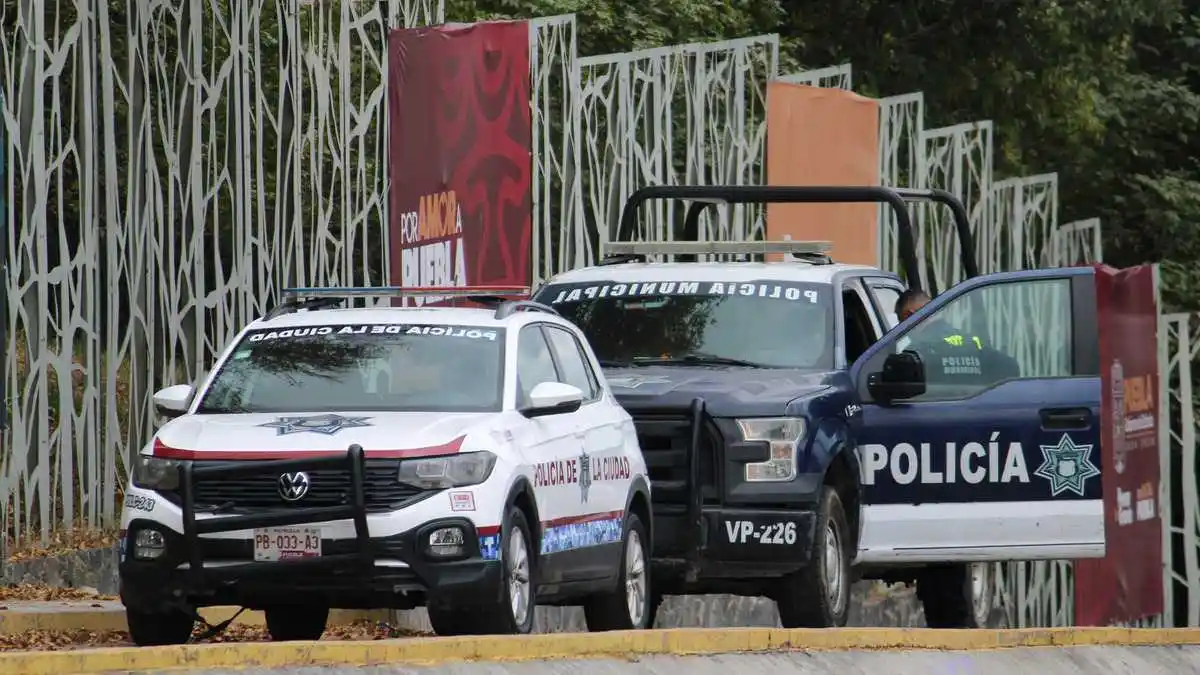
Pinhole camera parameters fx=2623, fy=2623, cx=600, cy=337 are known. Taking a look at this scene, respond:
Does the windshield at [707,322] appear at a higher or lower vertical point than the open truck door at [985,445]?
A: higher

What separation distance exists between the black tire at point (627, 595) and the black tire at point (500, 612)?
114cm

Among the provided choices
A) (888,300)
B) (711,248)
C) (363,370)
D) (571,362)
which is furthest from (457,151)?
(363,370)

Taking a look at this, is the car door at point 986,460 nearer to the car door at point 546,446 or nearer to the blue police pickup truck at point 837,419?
the blue police pickup truck at point 837,419

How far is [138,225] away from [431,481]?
19.9ft

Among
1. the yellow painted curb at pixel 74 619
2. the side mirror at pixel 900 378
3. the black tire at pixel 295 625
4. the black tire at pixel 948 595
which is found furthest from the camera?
the black tire at pixel 948 595

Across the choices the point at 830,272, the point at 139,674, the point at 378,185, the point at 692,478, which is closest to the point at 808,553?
the point at 692,478

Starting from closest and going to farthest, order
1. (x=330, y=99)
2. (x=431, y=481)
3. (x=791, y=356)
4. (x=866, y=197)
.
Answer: (x=431, y=481) → (x=791, y=356) → (x=866, y=197) → (x=330, y=99)

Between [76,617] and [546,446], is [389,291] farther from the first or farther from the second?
[76,617]

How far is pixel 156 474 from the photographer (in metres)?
10.3

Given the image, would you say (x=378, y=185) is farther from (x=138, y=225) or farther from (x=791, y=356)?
(x=791, y=356)

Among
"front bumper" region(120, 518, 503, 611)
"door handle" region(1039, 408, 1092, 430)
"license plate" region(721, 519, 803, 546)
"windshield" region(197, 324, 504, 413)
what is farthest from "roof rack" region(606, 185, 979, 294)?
"front bumper" region(120, 518, 503, 611)

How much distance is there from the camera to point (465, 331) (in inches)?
444

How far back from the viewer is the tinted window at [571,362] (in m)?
11.8

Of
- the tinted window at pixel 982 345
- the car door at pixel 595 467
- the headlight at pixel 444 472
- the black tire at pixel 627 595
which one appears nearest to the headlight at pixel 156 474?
the headlight at pixel 444 472
